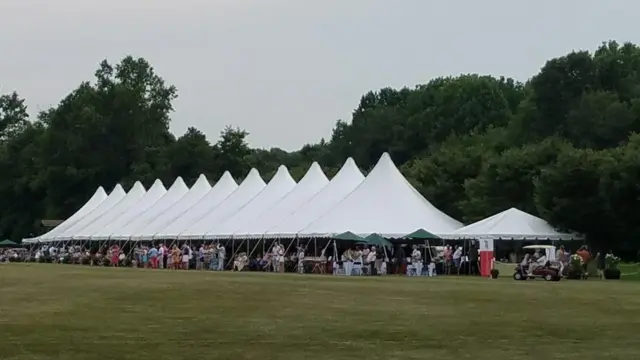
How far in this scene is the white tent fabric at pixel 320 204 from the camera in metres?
43.0

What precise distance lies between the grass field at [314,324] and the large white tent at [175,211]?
30083mm

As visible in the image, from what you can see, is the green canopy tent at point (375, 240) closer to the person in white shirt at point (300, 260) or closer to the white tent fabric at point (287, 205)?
the person in white shirt at point (300, 260)

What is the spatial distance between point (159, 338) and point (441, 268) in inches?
1094

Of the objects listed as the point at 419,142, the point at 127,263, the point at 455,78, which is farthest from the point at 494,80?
the point at 127,263

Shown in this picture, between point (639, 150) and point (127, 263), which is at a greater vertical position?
point (639, 150)

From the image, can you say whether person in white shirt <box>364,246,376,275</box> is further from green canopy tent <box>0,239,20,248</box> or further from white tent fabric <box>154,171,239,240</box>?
green canopy tent <box>0,239,20,248</box>

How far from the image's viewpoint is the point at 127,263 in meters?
53.8

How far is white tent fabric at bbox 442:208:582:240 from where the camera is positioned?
3938 cm

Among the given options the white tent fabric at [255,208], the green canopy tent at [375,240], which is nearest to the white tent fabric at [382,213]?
the green canopy tent at [375,240]

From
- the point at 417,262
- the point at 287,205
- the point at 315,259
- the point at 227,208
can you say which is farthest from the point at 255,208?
the point at 417,262

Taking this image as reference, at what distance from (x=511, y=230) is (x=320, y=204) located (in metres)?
8.49

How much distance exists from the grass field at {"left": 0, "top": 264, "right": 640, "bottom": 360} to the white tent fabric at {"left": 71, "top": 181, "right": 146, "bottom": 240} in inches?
1487

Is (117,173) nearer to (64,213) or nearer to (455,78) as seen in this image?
(64,213)

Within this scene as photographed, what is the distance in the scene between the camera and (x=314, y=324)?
15430mm
